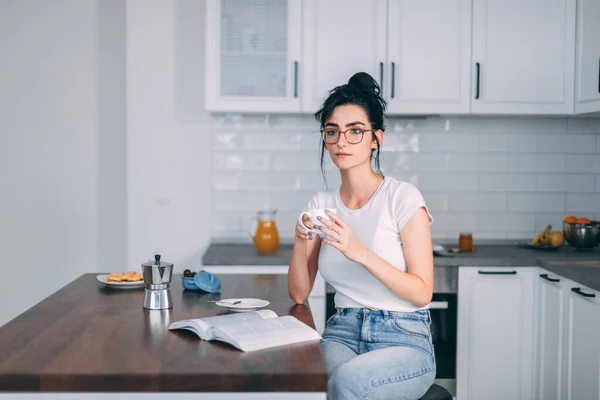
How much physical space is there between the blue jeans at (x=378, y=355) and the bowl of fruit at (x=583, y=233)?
172 cm

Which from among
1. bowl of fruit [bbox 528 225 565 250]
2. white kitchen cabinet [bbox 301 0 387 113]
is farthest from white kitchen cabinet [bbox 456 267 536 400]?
white kitchen cabinet [bbox 301 0 387 113]

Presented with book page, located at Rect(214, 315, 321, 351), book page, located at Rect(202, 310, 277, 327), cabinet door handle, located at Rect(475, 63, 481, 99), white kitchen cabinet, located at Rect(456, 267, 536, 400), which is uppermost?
cabinet door handle, located at Rect(475, 63, 481, 99)

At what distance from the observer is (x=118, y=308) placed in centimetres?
216

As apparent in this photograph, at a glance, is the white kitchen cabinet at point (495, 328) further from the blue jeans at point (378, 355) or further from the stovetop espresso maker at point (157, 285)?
the stovetop espresso maker at point (157, 285)

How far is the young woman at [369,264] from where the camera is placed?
208 centimetres

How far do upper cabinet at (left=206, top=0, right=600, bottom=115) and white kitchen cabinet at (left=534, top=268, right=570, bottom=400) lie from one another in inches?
39.0

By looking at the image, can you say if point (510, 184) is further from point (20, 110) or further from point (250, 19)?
point (20, 110)

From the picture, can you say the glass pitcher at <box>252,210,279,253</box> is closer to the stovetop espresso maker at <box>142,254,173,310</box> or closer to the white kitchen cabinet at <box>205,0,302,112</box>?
the white kitchen cabinet at <box>205,0,302,112</box>

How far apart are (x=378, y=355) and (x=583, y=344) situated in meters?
1.24

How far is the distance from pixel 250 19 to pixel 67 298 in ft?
6.31

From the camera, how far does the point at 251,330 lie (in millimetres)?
1805

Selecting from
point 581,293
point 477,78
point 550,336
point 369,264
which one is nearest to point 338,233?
point 369,264

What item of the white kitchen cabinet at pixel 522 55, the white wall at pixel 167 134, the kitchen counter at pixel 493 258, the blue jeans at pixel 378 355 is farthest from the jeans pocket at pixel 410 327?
the white wall at pixel 167 134

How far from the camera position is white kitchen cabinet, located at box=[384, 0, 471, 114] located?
12.1ft
